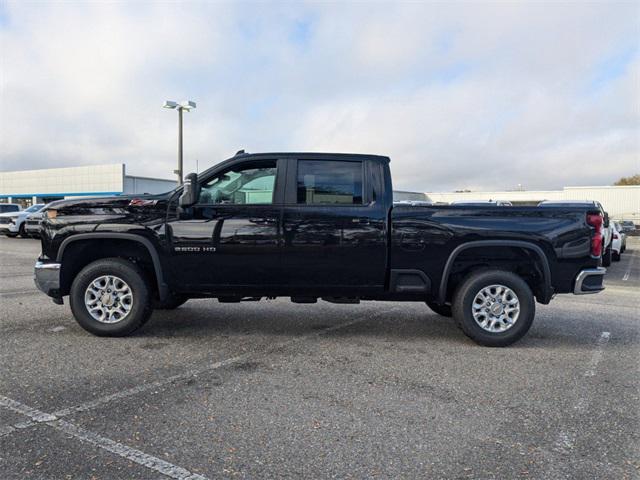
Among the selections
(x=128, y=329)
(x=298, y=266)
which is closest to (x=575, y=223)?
(x=298, y=266)

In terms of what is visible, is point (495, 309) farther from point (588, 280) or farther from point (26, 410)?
point (26, 410)

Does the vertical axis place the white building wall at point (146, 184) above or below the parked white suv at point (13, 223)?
above

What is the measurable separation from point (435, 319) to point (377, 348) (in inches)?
69.1

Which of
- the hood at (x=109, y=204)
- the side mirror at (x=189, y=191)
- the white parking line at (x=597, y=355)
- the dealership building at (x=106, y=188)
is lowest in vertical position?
the white parking line at (x=597, y=355)

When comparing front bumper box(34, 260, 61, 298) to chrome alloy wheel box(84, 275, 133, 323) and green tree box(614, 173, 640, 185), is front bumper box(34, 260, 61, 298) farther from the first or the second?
green tree box(614, 173, 640, 185)

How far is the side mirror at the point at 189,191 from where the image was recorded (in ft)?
16.8

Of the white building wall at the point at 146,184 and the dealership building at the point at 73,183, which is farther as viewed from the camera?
the white building wall at the point at 146,184

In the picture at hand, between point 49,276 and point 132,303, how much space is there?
3.17ft

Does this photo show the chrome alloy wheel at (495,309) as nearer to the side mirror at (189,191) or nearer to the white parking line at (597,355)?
the white parking line at (597,355)

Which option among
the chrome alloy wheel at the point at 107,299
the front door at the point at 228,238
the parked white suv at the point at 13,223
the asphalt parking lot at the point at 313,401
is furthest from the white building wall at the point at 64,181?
the front door at the point at 228,238

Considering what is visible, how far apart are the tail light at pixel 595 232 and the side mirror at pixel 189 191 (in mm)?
4207

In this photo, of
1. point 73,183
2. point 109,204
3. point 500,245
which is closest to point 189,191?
point 109,204

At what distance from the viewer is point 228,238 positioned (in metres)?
5.24

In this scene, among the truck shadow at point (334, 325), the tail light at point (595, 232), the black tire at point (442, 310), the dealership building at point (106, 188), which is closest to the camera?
the tail light at point (595, 232)
